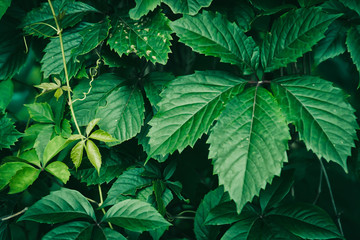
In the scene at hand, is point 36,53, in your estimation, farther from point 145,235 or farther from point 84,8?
point 145,235

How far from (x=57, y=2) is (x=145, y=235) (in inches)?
34.3

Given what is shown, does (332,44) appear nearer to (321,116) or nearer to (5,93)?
(321,116)

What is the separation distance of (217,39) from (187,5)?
0.13 m

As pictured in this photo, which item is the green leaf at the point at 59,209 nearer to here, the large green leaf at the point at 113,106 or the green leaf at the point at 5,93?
the large green leaf at the point at 113,106

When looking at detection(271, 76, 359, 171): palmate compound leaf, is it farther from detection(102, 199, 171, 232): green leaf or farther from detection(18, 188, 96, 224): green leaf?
detection(18, 188, 96, 224): green leaf

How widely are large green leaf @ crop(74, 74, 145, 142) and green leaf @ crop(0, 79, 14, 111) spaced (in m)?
0.29

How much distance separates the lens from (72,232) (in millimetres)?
878

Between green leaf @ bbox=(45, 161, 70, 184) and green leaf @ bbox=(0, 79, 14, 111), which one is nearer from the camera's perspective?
green leaf @ bbox=(45, 161, 70, 184)

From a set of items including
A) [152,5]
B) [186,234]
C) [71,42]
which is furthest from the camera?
[186,234]

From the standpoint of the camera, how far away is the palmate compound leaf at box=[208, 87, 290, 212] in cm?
73

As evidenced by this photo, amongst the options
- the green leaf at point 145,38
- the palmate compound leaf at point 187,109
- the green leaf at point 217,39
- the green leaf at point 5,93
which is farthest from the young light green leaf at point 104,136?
the green leaf at point 5,93

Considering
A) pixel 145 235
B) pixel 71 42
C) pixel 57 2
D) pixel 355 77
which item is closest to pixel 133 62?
pixel 71 42

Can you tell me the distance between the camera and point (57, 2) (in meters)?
1.05

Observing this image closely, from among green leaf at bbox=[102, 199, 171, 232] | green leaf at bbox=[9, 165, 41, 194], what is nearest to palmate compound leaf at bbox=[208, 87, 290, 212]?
green leaf at bbox=[102, 199, 171, 232]
